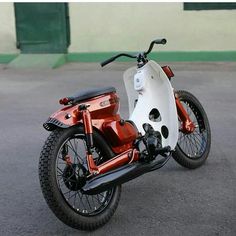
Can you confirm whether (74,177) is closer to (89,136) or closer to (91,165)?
(91,165)

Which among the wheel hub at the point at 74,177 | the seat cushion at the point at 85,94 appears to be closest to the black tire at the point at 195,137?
the seat cushion at the point at 85,94

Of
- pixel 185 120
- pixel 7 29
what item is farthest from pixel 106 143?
pixel 7 29

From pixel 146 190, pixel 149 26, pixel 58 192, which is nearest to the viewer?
pixel 58 192

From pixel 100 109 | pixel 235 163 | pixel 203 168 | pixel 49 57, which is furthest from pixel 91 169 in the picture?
pixel 49 57

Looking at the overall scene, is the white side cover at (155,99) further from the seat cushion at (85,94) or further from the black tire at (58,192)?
the black tire at (58,192)

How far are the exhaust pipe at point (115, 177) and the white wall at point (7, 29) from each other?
854 centimetres

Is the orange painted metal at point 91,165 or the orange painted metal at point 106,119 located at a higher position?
the orange painted metal at point 106,119

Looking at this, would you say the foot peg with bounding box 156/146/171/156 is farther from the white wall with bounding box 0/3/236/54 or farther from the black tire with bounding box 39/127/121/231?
the white wall with bounding box 0/3/236/54

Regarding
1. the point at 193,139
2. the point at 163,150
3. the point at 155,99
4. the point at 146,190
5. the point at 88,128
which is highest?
the point at 88,128

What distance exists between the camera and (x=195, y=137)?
4723 millimetres

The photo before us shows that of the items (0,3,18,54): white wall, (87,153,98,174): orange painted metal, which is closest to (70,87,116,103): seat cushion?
(87,153,98,174): orange painted metal

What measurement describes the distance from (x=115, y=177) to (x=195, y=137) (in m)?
1.61

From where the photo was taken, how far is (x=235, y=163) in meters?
4.68

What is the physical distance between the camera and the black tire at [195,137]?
448 centimetres
